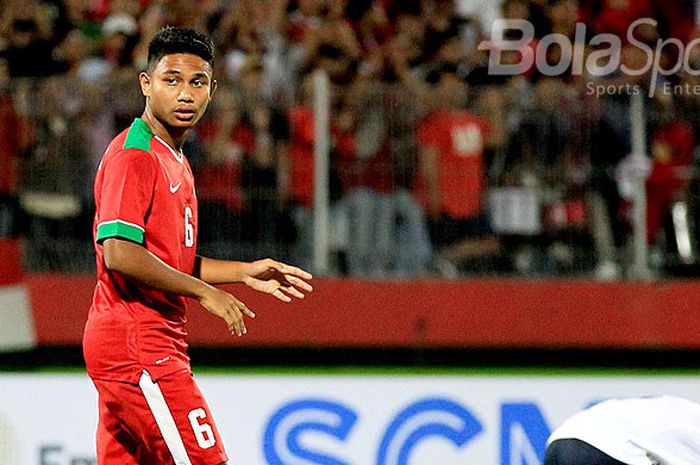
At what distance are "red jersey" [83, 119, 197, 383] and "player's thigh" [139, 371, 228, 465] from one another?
0.04 metres

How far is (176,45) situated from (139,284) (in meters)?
0.87

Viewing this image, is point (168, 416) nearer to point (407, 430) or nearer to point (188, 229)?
point (188, 229)

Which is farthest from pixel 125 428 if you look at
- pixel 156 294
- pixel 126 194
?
pixel 126 194

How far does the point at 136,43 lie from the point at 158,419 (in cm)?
579

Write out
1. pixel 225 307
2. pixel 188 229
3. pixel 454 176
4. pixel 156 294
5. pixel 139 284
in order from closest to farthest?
1. pixel 225 307
2. pixel 139 284
3. pixel 156 294
4. pixel 188 229
5. pixel 454 176

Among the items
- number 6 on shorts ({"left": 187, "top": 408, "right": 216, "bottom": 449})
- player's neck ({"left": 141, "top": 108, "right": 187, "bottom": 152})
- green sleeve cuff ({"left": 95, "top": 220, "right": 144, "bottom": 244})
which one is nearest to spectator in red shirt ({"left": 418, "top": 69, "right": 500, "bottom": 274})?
player's neck ({"left": 141, "top": 108, "right": 187, "bottom": 152})

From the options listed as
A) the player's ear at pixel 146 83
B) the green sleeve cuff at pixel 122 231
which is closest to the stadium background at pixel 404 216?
the player's ear at pixel 146 83

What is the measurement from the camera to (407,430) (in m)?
7.46

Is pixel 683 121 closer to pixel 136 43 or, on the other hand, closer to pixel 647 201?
pixel 647 201

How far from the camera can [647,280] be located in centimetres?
900

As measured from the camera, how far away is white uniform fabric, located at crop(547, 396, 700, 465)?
4.65m

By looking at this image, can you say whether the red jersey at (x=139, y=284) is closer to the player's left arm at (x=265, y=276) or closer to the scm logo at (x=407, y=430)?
the player's left arm at (x=265, y=276)

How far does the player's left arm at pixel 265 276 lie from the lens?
5.02 m

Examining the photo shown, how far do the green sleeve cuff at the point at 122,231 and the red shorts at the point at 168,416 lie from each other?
1.70ft
